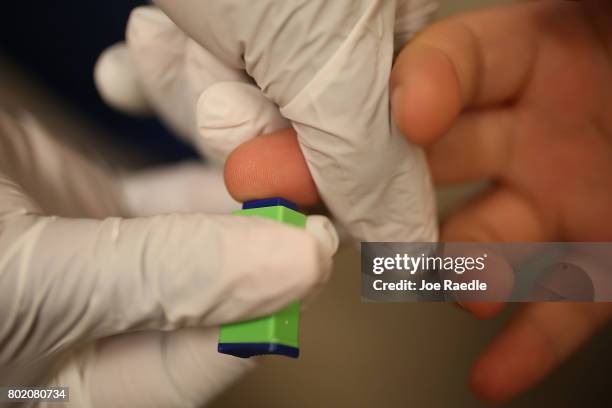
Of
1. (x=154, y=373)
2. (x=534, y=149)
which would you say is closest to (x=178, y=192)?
(x=154, y=373)

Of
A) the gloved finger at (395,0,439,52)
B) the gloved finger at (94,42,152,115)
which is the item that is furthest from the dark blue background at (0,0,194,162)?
the gloved finger at (395,0,439,52)

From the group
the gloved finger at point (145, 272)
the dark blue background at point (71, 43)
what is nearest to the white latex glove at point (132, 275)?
the gloved finger at point (145, 272)

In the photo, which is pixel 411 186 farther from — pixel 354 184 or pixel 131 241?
pixel 131 241

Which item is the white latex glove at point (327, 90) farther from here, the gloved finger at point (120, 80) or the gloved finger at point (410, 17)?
the gloved finger at point (120, 80)

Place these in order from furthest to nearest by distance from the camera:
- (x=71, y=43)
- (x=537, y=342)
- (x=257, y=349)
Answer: (x=71, y=43), (x=537, y=342), (x=257, y=349)

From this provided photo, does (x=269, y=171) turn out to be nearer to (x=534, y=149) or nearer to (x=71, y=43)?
(x=534, y=149)

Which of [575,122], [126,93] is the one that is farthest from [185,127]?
[575,122]
